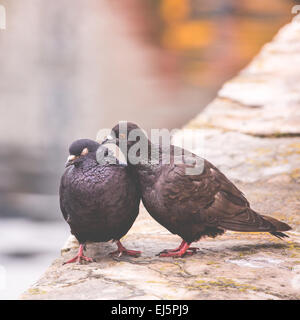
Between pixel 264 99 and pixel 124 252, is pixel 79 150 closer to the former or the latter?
pixel 124 252

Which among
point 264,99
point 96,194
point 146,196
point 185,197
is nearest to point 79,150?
point 96,194

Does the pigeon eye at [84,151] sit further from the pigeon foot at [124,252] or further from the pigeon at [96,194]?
the pigeon foot at [124,252]

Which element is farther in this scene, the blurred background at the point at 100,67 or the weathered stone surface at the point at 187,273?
the blurred background at the point at 100,67

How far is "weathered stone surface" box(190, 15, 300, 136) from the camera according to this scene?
5977 mm

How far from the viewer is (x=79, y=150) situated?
3.18 meters

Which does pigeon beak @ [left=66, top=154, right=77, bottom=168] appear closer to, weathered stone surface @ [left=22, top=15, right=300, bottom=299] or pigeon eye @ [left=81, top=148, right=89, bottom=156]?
pigeon eye @ [left=81, top=148, right=89, bottom=156]

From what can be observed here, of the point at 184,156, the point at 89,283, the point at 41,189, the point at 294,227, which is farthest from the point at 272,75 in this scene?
the point at 89,283

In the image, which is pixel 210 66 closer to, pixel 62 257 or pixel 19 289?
pixel 19 289

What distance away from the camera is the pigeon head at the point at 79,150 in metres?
3.16

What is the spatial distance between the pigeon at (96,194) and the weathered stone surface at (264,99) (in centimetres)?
286

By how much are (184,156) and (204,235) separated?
46 centimetres

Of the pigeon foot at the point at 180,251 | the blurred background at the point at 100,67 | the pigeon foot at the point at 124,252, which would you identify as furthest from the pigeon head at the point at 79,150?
the blurred background at the point at 100,67

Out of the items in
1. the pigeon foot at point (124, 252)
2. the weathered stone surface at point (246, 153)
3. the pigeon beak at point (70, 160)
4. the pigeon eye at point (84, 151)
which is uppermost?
the pigeon eye at point (84, 151)
